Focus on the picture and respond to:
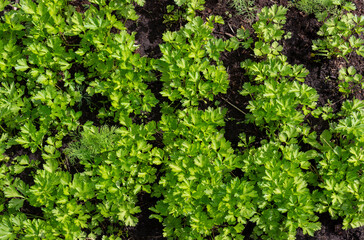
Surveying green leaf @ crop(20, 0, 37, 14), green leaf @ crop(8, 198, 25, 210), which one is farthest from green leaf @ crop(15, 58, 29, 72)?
green leaf @ crop(8, 198, 25, 210)

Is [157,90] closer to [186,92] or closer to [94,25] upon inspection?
[186,92]

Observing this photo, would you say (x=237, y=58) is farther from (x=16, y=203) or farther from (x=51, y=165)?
(x=16, y=203)

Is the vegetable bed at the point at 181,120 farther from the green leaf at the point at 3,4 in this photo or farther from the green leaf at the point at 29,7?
the green leaf at the point at 3,4

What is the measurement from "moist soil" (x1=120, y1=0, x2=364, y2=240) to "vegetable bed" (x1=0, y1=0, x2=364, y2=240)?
0.01 m

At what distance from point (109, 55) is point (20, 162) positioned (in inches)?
52.6

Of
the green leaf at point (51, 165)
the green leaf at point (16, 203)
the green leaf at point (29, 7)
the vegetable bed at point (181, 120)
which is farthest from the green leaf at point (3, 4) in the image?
the green leaf at point (16, 203)

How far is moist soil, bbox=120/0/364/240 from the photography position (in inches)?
146

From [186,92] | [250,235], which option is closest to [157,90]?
[186,92]

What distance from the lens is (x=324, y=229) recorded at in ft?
11.5

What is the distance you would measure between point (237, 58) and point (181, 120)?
3.00 feet

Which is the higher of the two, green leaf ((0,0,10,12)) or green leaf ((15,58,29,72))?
green leaf ((0,0,10,12))

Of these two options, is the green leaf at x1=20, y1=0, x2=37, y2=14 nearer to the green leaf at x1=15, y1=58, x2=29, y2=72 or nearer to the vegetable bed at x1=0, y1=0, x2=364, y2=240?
the vegetable bed at x1=0, y1=0, x2=364, y2=240

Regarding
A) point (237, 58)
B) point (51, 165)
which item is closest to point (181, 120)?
point (237, 58)

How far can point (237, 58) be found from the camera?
12.7 ft
